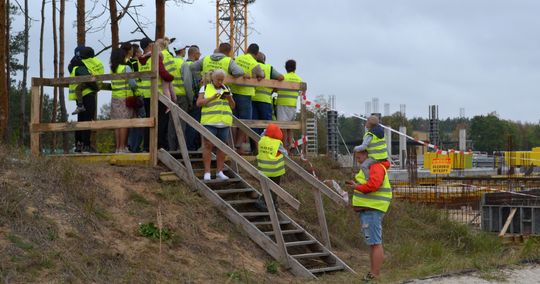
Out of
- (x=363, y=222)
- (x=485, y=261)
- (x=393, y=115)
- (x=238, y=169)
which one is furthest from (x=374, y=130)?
(x=393, y=115)

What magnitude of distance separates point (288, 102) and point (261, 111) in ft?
2.20

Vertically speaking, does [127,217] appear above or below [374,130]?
below

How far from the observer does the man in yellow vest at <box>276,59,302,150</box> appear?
49.1 feet

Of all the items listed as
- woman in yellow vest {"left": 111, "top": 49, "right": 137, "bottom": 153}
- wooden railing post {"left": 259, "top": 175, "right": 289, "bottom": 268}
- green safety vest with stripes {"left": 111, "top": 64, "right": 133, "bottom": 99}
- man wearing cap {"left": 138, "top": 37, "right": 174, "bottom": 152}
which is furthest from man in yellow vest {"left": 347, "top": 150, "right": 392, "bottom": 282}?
green safety vest with stripes {"left": 111, "top": 64, "right": 133, "bottom": 99}

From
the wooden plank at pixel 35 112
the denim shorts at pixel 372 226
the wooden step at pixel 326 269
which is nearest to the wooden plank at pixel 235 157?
the wooden step at pixel 326 269

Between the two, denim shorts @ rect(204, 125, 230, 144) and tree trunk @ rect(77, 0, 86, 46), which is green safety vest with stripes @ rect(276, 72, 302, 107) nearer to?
denim shorts @ rect(204, 125, 230, 144)

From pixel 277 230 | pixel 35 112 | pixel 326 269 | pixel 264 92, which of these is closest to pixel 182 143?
pixel 277 230

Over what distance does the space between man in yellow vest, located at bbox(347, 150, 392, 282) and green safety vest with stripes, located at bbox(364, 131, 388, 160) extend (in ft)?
0.66

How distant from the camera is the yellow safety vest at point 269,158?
1181cm

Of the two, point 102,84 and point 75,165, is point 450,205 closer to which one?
point 102,84

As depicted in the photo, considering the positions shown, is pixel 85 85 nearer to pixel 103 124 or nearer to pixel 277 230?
pixel 103 124

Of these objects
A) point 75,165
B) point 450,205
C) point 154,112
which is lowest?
point 450,205

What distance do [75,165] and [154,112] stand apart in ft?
5.88

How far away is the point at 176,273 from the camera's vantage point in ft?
31.2
